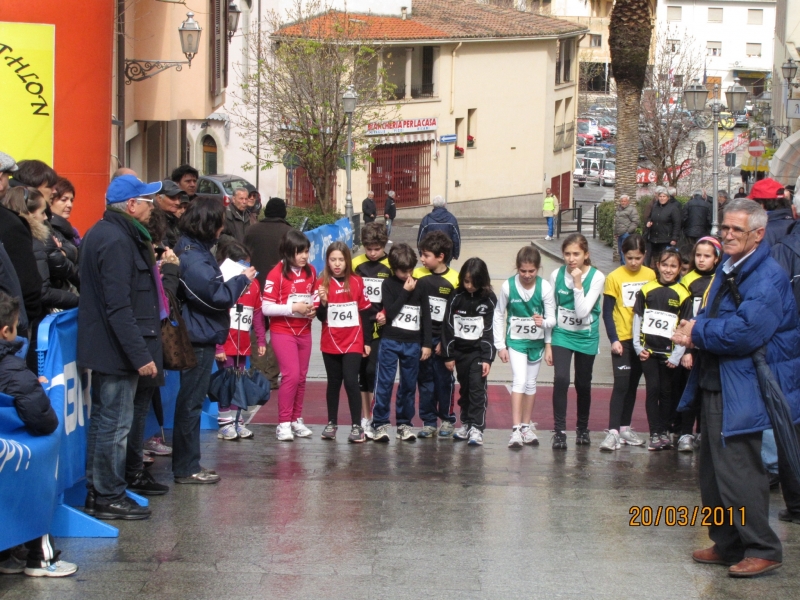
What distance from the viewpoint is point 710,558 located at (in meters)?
5.85

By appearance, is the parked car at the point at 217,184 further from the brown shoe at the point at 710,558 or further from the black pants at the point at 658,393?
the brown shoe at the point at 710,558

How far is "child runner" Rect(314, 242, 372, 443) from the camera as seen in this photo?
29.0 feet

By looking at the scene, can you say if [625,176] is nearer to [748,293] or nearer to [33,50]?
[33,50]

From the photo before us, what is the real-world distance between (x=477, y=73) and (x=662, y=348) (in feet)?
136

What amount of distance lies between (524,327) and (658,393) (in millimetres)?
1218

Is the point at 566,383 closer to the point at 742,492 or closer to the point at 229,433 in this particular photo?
the point at 229,433

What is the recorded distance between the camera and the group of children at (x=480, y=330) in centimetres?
873

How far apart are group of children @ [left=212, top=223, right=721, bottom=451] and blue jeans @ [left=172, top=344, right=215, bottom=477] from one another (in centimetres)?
157

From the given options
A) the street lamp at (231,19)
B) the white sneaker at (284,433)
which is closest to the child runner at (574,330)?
the white sneaker at (284,433)

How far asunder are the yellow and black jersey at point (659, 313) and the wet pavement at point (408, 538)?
1.02m

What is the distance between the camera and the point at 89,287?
20.1 feet

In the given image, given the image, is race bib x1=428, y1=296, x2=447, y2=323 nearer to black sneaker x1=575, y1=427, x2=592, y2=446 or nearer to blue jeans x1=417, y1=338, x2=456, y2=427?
blue jeans x1=417, y1=338, x2=456, y2=427
